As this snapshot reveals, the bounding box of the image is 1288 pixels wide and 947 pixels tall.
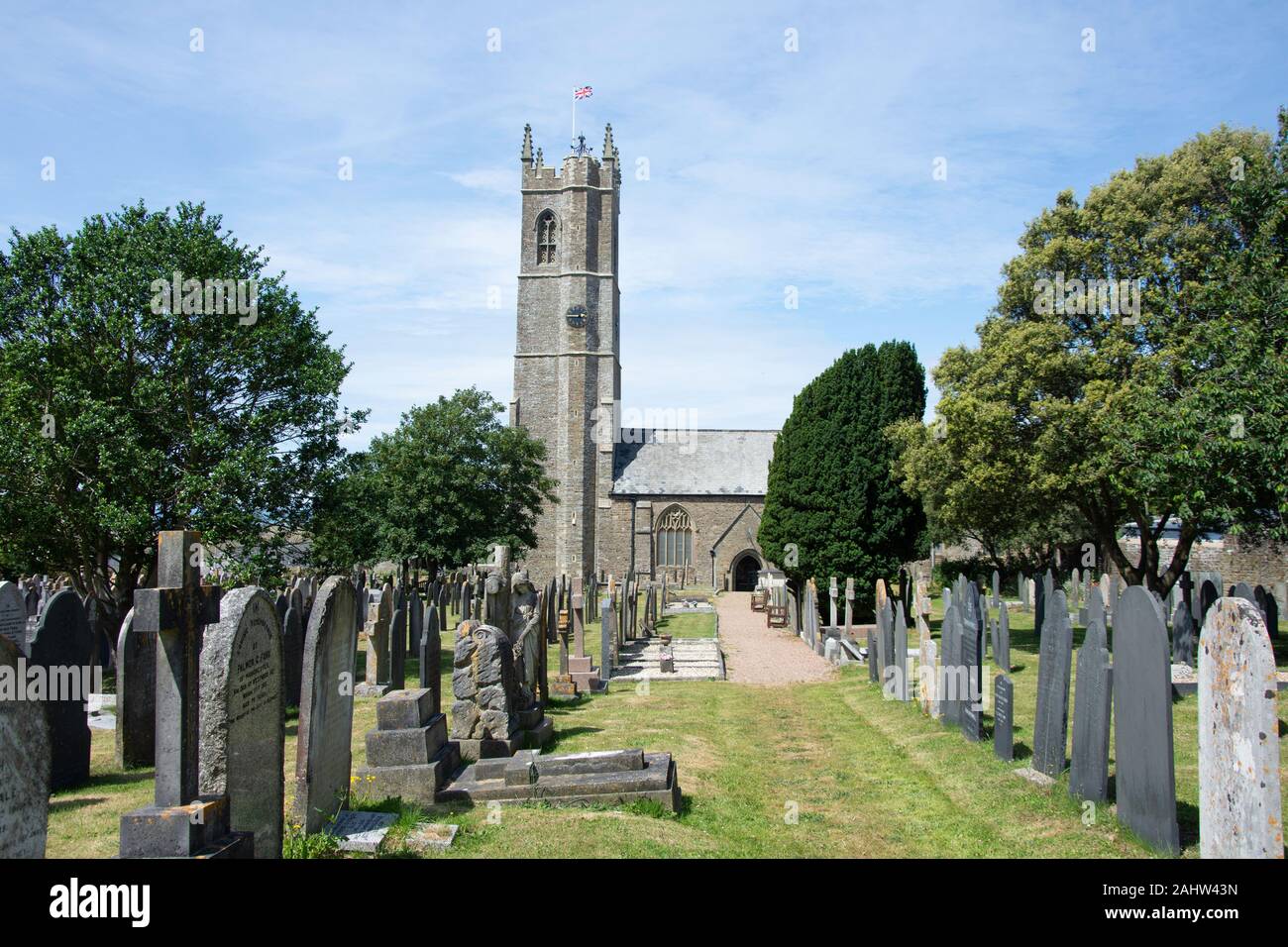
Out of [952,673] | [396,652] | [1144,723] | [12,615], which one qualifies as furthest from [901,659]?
[12,615]

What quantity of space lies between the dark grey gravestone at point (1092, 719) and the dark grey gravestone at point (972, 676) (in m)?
2.39

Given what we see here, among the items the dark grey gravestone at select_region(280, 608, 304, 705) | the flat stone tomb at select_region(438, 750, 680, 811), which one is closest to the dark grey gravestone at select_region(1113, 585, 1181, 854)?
the flat stone tomb at select_region(438, 750, 680, 811)

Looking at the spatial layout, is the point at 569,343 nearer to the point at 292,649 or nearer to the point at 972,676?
the point at 292,649

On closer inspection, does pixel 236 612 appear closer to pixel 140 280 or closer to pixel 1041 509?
pixel 140 280

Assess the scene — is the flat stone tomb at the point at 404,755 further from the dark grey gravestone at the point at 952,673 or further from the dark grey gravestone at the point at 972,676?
the dark grey gravestone at the point at 952,673

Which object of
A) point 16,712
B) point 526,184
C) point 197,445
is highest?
point 526,184

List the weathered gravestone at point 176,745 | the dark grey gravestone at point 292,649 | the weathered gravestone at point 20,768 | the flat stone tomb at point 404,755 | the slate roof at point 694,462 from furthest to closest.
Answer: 1. the slate roof at point 694,462
2. the dark grey gravestone at point 292,649
3. the flat stone tomb at point 404,755
4. the weathered gravestone at point 176,745
5. the weathered gravestone at point 20,768

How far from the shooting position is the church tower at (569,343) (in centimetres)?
4672

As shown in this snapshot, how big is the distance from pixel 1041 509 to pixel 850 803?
481 inches

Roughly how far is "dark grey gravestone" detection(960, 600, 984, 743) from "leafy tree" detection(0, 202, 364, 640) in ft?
33.6

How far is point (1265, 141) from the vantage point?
15781mm

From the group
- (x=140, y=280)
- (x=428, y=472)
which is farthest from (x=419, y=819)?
(x=428, y=472)

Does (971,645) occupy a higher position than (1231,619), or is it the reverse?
(1231,619)

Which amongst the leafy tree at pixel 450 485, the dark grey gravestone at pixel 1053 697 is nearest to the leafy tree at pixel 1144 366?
the dark grey gravestone at pixel 1053 697
